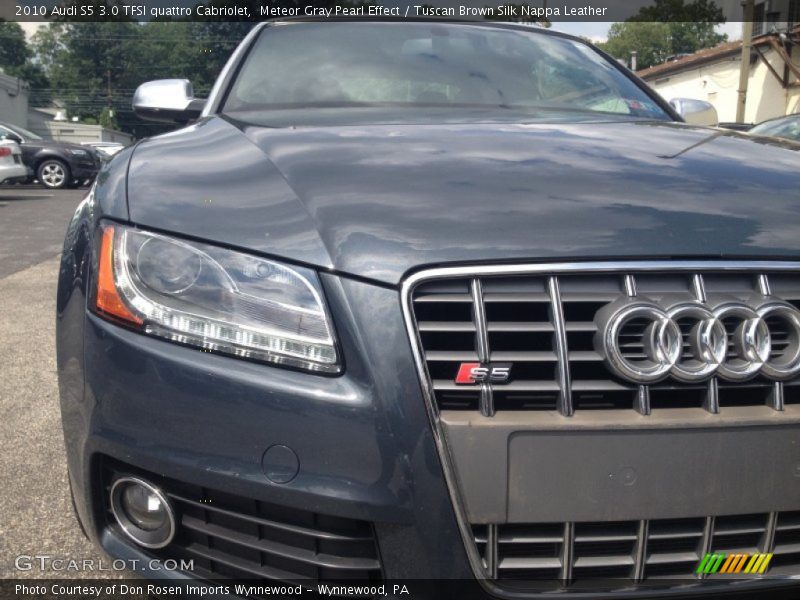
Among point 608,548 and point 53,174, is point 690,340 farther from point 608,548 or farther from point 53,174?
point 53,174

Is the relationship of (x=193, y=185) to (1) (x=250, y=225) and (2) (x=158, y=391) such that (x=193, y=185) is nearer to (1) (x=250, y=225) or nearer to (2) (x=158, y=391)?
(1) (x=250, y=225)

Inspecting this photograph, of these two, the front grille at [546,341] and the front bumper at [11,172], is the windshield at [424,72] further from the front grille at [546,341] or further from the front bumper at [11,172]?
the front bumper at [11,172]

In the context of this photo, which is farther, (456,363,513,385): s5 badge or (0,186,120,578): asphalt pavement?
(0,186,120,578): asphalt pavement

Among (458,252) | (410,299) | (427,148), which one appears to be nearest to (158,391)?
(410,299)

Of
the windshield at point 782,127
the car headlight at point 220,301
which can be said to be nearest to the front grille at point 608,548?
the car headlight at point 220,301

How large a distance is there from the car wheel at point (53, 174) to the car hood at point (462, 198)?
20.0 meters

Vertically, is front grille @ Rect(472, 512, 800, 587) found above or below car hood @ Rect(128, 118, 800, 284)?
below

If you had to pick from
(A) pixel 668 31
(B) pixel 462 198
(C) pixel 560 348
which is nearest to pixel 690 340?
(C) pixel 560 348

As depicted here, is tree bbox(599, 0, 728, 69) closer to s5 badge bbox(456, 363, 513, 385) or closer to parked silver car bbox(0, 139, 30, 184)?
parked silver car bbox(0, 139, 30, 184)

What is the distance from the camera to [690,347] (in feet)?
4.68

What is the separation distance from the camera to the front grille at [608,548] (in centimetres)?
139

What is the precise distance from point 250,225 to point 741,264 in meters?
0.87

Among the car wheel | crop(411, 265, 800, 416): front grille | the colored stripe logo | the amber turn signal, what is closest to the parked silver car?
the car wheel

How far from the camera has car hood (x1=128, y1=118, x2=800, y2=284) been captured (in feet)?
4.82
